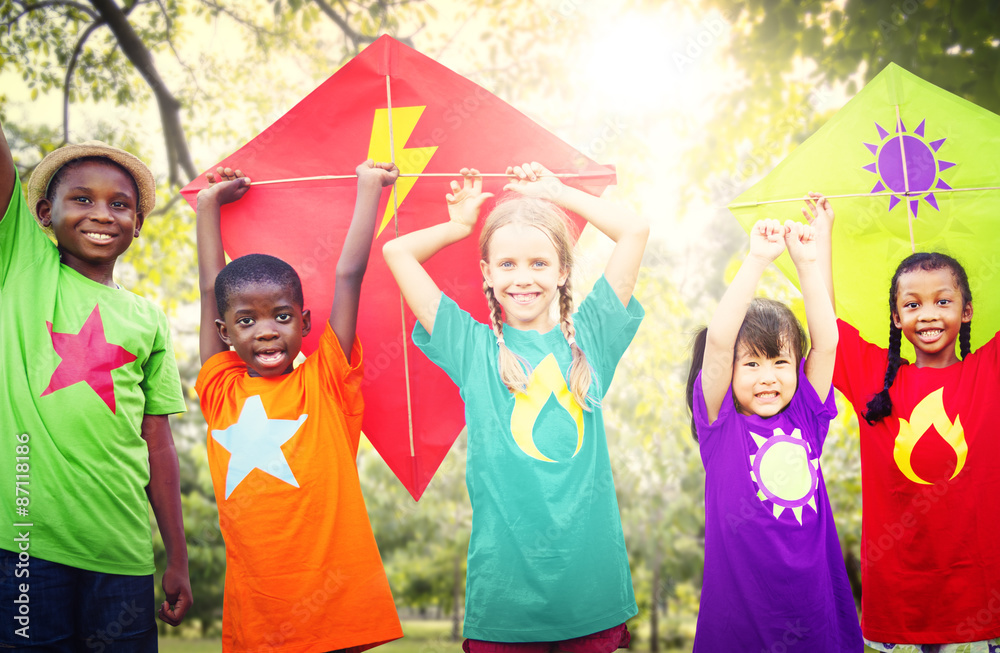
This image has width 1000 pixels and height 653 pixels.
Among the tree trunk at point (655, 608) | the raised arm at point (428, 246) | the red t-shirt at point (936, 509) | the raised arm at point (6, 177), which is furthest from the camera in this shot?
the tree trunk at point (655, 608)

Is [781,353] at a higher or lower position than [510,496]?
higher

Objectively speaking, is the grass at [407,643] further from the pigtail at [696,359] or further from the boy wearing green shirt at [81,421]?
the pigtail at [696,359]

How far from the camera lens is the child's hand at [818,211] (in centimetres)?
327

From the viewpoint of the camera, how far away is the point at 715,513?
2727 mm

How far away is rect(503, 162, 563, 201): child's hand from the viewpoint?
3.01 meters

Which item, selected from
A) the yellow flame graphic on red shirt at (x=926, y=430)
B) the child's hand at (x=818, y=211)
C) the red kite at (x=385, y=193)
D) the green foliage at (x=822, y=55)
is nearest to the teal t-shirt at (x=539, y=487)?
the red kite at (x=385, y=193)

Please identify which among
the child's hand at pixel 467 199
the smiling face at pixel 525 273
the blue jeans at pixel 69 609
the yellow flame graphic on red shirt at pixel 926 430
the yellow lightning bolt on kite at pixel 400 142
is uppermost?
the yellow lightning bolt on kite at pixel 400 142

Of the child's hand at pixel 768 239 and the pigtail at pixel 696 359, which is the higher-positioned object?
the child's hand at pixel 768 239

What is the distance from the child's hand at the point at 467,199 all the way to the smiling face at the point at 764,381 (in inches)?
50.4

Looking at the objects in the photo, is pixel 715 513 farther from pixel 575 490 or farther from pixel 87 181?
pixel 87 181

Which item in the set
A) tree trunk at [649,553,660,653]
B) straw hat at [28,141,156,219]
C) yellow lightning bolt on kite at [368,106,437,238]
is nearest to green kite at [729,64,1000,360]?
yellow lightning bolt on kite at [368,106,437,238]

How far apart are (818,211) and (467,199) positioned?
1705 millimetres

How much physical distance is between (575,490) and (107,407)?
1.84 metres

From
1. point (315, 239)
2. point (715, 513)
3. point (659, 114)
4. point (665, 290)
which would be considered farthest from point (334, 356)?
point (659, 114)
